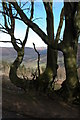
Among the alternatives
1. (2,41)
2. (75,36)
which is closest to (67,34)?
(75,36)

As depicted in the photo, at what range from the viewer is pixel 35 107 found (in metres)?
7.55

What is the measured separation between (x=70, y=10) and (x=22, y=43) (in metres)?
3.39

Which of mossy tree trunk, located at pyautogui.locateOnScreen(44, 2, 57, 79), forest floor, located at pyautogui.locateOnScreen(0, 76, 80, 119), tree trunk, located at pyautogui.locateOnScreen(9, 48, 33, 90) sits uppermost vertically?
mossy tree trunk, located at pyautogui.locateOnScreen(44, 2, 57, 79)

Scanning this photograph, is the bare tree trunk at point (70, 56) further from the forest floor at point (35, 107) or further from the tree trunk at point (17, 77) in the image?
the tree trunk at point (17, 77)

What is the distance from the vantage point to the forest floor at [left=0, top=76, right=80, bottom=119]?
7.14m

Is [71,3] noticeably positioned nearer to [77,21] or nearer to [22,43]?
[77,21]

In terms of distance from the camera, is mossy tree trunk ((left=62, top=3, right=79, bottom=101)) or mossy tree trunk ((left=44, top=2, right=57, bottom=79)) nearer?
mossy tree trunk ((left=62, top=3, right=79, bottom=101))

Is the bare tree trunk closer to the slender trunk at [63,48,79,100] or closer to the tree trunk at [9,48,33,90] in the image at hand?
the slender trunk at [63,48,79,100]

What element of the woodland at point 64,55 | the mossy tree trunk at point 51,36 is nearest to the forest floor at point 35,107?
the woodland at point 64,55

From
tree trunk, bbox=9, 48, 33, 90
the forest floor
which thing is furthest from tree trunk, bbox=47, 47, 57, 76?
the forest floor

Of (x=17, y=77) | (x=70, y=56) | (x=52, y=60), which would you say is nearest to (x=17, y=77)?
(x=17, y=77)

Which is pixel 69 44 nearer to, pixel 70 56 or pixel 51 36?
pixel 70 56

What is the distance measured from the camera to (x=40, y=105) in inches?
302

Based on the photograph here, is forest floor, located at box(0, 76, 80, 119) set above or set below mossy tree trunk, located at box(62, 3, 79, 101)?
below
